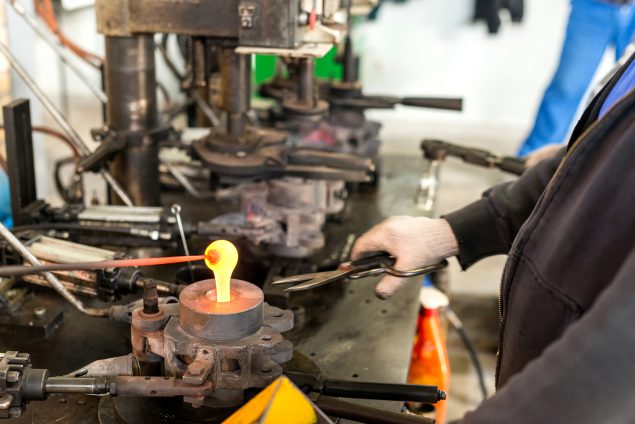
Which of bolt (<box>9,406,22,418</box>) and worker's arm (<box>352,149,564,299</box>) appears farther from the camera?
worker's arm (<box>352,149,564,299</box>)

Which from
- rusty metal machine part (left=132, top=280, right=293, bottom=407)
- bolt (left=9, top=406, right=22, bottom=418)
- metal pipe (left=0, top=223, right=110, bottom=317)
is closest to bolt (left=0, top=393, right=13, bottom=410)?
bolt (left=9, top=406, right=22, bottom=418)

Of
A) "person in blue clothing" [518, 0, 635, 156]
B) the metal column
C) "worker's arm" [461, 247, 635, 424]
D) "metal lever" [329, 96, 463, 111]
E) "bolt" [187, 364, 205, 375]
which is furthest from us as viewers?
"person in blue clothing" [518, 0, 635, 156]

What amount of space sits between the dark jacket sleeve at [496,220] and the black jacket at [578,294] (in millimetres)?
276

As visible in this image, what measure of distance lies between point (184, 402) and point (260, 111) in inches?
54.1

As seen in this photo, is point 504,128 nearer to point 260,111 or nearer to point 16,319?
point 260,111

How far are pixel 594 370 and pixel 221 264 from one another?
45 cm

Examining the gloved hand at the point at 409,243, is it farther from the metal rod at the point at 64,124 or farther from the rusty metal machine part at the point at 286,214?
the metal rod at the point at 64,124

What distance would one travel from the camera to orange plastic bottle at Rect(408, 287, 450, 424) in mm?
1633

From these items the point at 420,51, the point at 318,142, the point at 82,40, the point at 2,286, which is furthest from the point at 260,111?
the point at 420,51

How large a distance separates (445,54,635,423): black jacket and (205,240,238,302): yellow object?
0.33m

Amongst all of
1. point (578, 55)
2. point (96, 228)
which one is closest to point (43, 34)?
point (96, 228)

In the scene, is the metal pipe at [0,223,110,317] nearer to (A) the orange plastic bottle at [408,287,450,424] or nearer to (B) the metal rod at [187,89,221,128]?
(A) the orange plastic bottle at [408,287,450,424]

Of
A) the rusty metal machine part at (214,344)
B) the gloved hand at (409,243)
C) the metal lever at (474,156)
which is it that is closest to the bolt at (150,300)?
the rusty metal machine part at (214,344)

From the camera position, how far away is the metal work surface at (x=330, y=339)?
3.61ft
